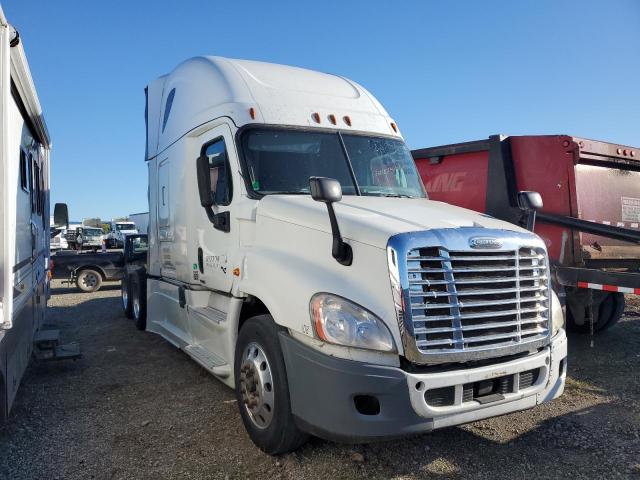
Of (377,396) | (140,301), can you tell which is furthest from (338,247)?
(140,301)

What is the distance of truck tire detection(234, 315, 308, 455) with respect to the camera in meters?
3.60

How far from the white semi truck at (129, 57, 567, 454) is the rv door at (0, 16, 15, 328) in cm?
165

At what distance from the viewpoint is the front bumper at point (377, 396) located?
310 centimetres

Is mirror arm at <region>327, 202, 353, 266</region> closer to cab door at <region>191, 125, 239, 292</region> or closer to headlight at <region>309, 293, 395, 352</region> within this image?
headlight at <region>309, 293, 395, 352</region>

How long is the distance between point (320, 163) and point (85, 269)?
1212 centimetres

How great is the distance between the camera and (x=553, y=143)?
22.1 feet

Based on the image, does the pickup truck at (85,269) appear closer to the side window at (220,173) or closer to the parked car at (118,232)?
the side window at (220,173)

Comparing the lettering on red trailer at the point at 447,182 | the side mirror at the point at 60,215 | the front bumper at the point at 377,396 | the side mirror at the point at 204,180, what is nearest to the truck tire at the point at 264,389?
the front bumper at the point at 377,396

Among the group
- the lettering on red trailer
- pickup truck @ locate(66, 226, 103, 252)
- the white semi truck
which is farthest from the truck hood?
pickup truck @ locate(66, 226, 103, 252)

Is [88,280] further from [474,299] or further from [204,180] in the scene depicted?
[474,299]

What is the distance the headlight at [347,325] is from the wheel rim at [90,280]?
1306 cm

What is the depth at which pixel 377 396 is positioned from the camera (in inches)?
123

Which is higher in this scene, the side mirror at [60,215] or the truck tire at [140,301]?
the side mirror at [60,215]

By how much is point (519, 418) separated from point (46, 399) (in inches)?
183
